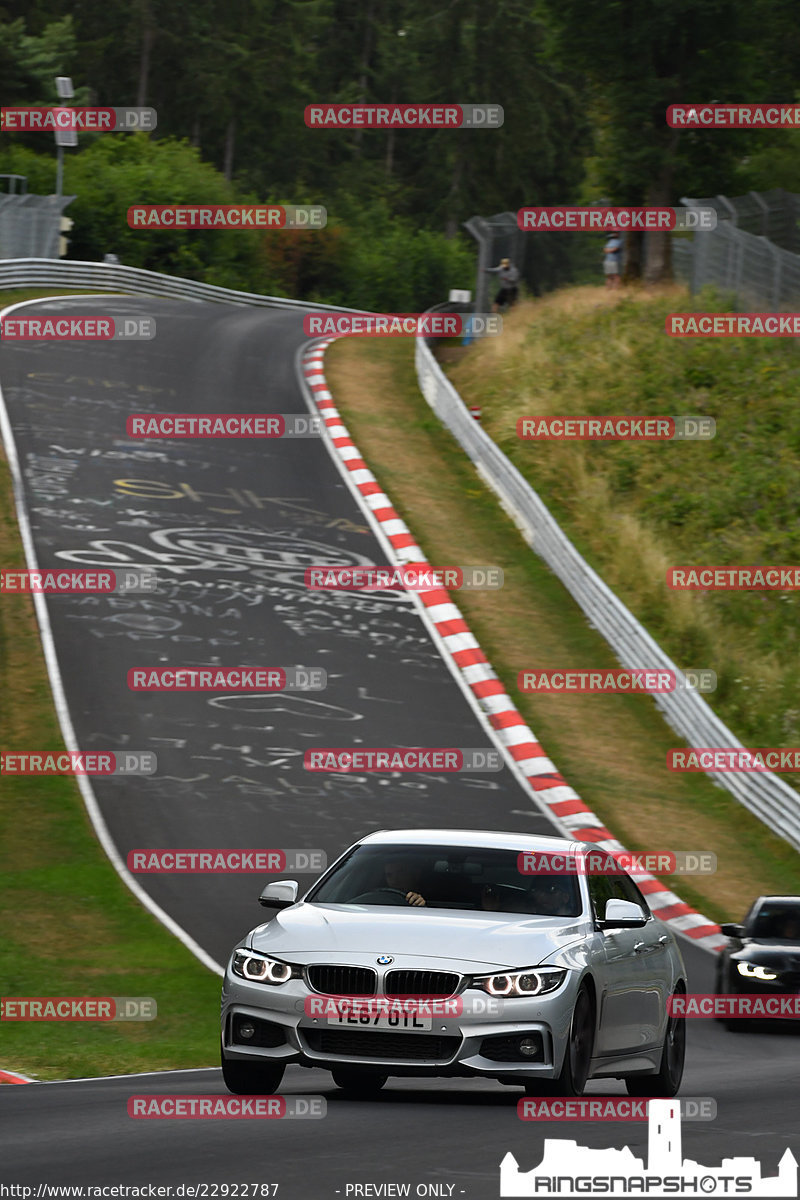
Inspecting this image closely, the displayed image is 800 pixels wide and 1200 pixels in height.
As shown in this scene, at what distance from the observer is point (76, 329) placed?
39.6m

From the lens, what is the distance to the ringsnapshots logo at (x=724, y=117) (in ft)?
126

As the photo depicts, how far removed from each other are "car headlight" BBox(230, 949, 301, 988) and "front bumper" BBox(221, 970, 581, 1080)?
6 cm

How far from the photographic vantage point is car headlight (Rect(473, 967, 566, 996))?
8.25 metres

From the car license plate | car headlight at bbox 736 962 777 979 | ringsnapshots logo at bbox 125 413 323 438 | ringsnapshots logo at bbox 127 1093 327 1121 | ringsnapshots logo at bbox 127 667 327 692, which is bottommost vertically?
ringsnapshots logo at bbox 127 667 327 692

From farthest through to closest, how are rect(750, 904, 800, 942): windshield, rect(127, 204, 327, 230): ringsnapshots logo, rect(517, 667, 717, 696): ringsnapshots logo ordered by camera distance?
1. rect(127, 204, 327, 230): ringsnapshots logo
2. rect(517, 667, 717, 696): ringsnapshots logo
3. rect(750, 904, 800, 942): windshield

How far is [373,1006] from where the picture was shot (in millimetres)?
8188

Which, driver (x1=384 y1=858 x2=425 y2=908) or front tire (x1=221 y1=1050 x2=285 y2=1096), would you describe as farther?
driver (x1=384 y1=858 x2=425 y2=908)

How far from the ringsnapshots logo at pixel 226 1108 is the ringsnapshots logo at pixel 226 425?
24567 millimetres

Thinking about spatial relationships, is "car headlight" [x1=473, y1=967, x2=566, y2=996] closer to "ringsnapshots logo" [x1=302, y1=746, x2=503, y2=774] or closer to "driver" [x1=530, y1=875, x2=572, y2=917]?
"driver" [x1=530, y1=875, x2=572, y2=917]

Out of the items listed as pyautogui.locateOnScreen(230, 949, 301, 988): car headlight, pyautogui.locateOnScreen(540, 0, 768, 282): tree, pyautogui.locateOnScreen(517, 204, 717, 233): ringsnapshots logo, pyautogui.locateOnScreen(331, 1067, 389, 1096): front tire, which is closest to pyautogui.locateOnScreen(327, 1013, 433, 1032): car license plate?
pyautogui.locateOnScreen(230, 949, 301, 988): car headlight

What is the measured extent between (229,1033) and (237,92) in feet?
280

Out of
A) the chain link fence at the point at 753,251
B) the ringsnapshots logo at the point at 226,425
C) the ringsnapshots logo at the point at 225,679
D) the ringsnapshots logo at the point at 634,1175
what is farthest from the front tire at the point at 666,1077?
the chain link fence at the point at 753,251

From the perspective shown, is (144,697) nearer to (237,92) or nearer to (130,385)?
(130,385)

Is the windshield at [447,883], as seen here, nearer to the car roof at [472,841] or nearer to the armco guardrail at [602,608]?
the car roof at [472,841]
